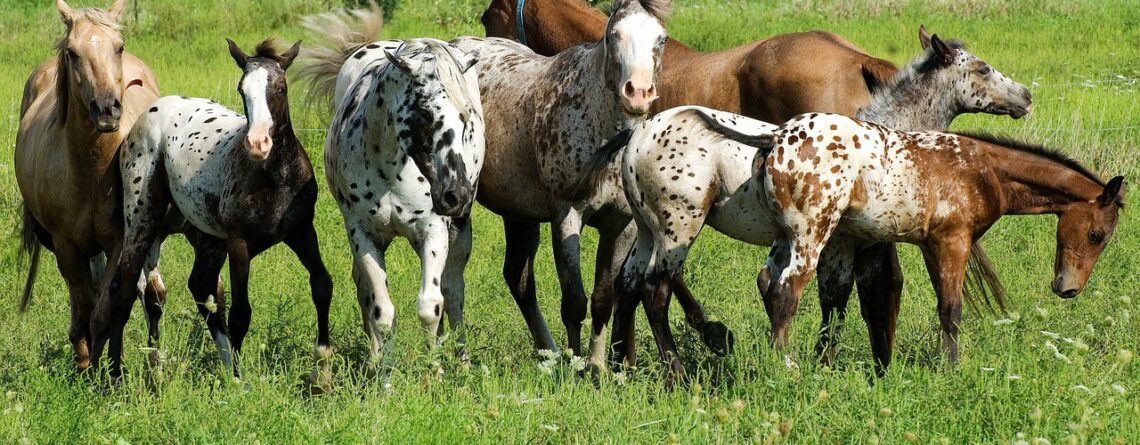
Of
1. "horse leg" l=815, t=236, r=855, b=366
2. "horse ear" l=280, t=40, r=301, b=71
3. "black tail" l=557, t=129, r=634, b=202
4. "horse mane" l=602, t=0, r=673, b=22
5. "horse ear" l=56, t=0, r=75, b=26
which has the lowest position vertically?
"horse leg" l=815, t=236, r=855, b=366

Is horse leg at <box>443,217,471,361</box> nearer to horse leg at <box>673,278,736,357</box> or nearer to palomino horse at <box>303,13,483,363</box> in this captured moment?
palomino horse at <box>303,13,483,363</box>

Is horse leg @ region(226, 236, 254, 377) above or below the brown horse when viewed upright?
below

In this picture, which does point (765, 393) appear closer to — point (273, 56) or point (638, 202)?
point (638, 202)

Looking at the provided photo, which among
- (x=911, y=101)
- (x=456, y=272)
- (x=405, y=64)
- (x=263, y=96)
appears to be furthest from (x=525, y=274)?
(x=911, y=101)

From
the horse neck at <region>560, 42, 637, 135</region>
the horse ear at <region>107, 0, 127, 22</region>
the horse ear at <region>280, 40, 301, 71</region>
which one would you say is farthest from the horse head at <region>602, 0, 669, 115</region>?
the horse ear at <region>107, 0, 127, 22</region>

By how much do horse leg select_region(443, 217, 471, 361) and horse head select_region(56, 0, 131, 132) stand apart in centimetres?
176

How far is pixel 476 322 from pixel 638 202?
79.8 inches

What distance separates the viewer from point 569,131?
22.0ft

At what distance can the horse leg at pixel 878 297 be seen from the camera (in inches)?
255

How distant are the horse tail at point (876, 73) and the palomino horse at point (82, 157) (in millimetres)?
3911

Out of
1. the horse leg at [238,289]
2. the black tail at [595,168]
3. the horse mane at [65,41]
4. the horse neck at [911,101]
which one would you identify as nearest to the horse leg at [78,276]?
the horse mane at [65,41]

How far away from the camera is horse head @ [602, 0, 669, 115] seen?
20.0 feet

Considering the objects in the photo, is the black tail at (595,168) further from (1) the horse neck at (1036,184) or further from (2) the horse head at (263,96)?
(1) the horse neck at (1036,184)

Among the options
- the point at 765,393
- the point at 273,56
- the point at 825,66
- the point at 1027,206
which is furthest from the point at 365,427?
the point at 825,66
